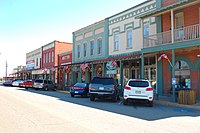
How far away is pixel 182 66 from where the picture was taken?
736 inches

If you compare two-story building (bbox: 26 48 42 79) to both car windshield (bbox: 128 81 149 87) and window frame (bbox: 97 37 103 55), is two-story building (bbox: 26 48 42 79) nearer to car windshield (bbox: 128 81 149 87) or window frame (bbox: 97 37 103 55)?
window frame (bbox: 97 37 103 55)

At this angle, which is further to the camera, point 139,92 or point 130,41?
point 130,41

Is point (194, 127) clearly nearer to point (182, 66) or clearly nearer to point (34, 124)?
point (34, 124)

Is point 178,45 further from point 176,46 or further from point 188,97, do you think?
point 188,97

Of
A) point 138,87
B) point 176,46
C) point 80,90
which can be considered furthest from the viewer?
point 80,90

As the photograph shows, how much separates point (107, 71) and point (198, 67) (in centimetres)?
1132

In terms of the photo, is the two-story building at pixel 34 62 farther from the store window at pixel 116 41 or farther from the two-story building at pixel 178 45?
the two-story building at pixel 178 45

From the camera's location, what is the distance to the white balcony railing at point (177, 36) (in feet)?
56.0

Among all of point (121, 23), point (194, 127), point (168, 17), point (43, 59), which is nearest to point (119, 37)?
point (121, 23)

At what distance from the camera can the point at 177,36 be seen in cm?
1862

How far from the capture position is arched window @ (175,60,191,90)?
718 inches

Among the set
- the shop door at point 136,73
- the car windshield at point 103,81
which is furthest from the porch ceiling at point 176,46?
the shop door at point 136,73

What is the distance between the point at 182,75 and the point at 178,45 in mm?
3194

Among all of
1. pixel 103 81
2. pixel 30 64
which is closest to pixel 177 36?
pixel 103 81
